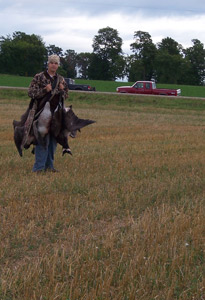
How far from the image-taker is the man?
26.1 ft

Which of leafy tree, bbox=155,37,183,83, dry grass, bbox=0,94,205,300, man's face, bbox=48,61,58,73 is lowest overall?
dry grass, bbox=0,94,205,300

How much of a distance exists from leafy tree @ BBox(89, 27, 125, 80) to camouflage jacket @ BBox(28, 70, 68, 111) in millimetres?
92251

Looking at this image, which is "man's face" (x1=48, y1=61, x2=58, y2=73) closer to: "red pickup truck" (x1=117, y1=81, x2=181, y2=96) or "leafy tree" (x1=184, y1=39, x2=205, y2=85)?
"red pickup truck" (x1=117, y1=81, x2=181, y2=96)

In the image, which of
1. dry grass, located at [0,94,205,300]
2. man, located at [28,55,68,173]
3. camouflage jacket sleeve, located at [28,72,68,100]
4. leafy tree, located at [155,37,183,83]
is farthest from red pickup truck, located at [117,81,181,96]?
leafy tree, located at [155,37,183,83]

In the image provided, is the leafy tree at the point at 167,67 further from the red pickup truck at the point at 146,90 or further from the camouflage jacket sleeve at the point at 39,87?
the camouflage jacket sleeve at the point at 39,87

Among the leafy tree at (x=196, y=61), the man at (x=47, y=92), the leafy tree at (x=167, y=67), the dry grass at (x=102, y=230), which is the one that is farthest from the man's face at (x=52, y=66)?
the leafy tree at (x=196, y=61)

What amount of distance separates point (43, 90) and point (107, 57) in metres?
97.4

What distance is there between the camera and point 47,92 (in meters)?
7.98

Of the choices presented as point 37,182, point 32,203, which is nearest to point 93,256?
point 32,203

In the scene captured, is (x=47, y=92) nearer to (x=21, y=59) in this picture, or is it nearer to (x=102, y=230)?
(x=102, y=230)

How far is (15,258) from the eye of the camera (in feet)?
13.8

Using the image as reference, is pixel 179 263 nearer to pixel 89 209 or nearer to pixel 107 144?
pixel 89 209

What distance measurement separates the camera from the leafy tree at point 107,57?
99.8 metres

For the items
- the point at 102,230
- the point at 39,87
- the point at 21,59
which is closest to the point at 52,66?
the point at 39,87
